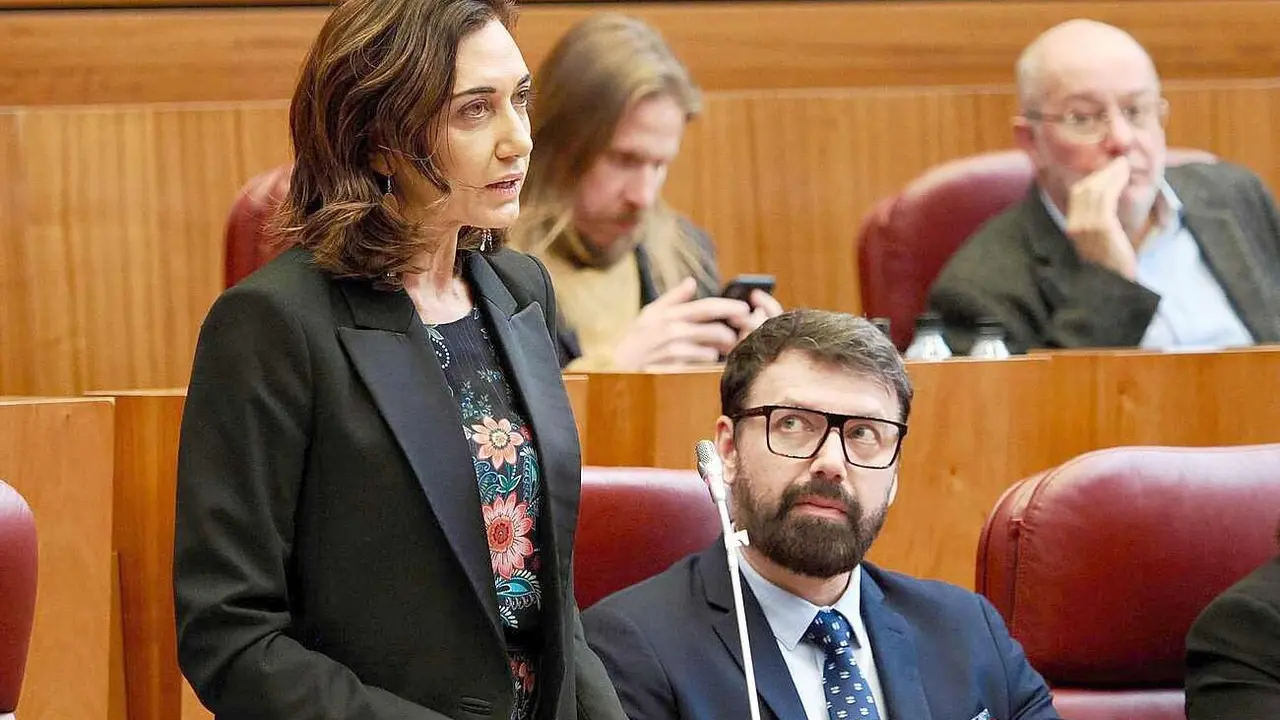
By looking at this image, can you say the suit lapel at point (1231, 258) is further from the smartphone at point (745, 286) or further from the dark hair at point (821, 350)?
the dark hair at point (821, 350)

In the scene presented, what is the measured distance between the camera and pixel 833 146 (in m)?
2.21

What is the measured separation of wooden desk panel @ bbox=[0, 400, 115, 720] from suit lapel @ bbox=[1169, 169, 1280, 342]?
1.21 metres

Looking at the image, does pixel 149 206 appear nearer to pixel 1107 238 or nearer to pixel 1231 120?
pixel 1107 238

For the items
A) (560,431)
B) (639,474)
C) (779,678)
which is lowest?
(779,678)

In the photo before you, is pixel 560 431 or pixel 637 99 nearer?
pixel 560 431

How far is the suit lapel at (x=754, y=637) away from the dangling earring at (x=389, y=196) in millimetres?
425

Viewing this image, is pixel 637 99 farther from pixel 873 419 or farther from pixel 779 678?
pixel 779 678

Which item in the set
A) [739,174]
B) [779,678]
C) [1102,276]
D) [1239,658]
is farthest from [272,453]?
[739,174]

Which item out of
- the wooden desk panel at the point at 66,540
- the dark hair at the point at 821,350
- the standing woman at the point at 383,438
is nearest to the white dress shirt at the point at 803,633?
the dark hair at the point at 821,350

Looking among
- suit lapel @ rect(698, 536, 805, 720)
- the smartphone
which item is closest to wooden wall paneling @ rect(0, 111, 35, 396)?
the smartphone

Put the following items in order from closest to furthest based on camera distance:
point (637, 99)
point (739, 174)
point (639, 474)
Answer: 1. point (639, 474)
2. point (637, 99)
3. point (739, 174)

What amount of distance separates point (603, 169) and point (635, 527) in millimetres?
575

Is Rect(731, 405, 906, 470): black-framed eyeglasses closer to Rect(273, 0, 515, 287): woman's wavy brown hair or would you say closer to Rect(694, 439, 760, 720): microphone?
Rect(694, 439, 760, 720): microphone

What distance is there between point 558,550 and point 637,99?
3.15ft
